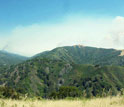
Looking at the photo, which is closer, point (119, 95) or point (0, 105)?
point (0, 105)

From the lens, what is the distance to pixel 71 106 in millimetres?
7500

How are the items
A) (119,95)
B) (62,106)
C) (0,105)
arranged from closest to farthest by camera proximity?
(0,105), (62,106), (119,95)

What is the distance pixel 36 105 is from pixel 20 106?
65cm

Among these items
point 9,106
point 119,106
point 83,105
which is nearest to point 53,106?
point 83,105

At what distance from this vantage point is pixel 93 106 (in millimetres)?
7266

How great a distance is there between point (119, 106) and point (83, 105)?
149 centimetres

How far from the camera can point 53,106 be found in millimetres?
7504

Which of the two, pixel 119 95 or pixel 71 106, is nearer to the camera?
pixel 71 106

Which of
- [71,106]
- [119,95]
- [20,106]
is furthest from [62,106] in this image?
[119,95]

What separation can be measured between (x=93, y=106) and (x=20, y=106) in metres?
2.99

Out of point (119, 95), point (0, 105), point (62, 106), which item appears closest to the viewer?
point (0, 105)

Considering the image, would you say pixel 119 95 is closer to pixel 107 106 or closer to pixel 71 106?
pixel 107 106

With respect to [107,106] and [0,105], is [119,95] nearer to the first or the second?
[107,106]

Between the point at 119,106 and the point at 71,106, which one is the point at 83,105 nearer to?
the point at 71,106
